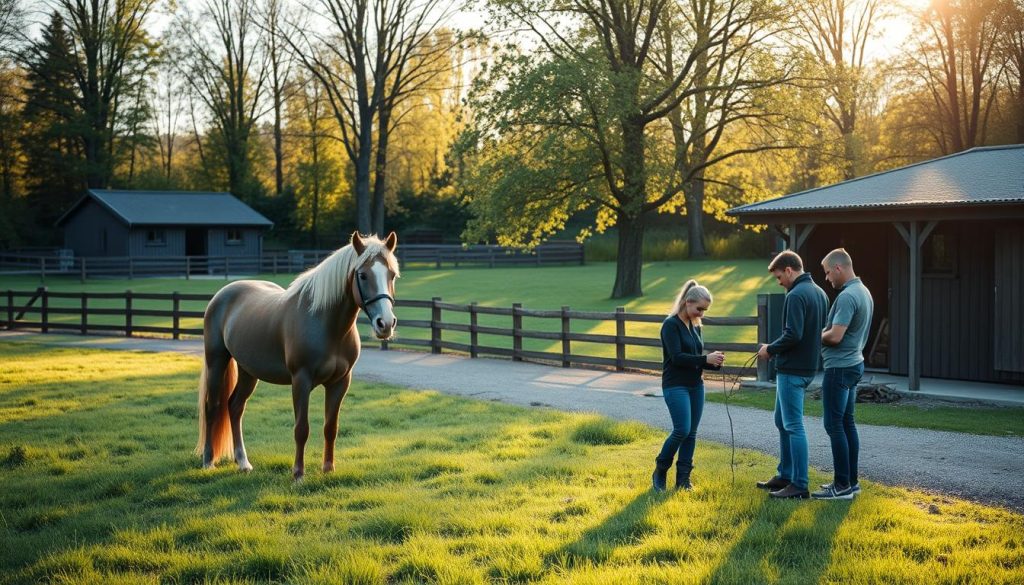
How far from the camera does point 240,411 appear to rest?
8.01 meters

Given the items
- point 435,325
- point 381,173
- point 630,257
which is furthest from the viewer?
point 381,173

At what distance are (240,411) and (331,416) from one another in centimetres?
120

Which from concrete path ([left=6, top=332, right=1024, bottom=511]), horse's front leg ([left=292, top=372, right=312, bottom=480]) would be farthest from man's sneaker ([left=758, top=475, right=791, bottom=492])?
horse's front leg ([left=292, top=372, right=312, bottom=480])

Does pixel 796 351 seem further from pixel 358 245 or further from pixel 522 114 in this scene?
pixel 522 114

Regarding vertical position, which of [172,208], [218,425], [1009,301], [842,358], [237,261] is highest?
[172,208]

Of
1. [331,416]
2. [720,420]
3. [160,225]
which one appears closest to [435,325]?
[720,420]

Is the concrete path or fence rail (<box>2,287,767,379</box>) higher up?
Answer: fence rail (<box>2,287,767,379</box>)

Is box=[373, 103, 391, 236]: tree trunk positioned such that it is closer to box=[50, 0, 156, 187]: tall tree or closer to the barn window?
box=[50, 0, 156, 187]: tall tree

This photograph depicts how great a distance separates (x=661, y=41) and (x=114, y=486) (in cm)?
2861

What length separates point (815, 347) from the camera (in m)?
6.32

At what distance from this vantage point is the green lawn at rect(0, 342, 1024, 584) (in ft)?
16.2

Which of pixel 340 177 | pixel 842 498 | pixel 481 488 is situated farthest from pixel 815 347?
pixel 340 177

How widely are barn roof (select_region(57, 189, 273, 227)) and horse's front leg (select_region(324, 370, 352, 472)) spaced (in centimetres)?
4106

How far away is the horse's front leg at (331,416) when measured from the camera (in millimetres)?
7273
